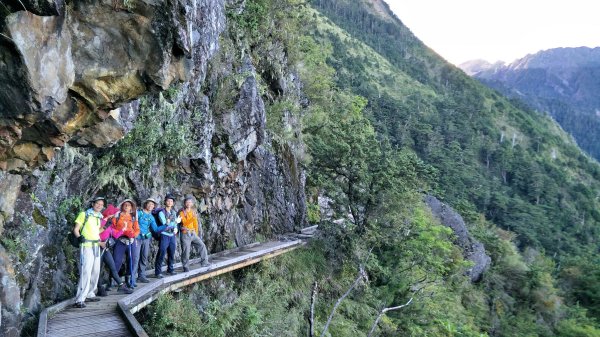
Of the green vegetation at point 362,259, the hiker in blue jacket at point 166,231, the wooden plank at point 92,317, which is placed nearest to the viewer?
the wooden plank at point 92,317

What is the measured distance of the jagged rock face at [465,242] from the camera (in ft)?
96.7

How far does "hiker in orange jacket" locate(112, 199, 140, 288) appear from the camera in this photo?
7570 millimetres

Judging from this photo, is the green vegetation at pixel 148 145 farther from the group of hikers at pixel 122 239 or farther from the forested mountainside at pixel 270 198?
the group of hikers at pixel 122 239

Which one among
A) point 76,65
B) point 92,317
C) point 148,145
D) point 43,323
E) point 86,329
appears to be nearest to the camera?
point 76,65

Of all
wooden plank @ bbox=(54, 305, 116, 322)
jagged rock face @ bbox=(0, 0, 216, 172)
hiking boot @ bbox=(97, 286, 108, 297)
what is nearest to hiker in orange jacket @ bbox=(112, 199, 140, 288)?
hiking boot @ bbox=(97, 286, 108, 297)

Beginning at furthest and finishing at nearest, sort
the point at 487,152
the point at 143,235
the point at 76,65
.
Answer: the point at 487,152 → the point at 143,235 → the point at 76,65

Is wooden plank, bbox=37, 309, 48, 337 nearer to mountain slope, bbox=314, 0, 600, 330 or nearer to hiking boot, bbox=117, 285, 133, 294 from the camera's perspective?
hiking boot, bbox=117, 285, 133, 294

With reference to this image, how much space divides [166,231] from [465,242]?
1006 inches

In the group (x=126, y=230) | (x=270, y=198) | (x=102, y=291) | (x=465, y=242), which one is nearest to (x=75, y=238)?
(x=126, y=230)

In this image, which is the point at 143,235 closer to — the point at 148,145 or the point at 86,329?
the point at 148,145

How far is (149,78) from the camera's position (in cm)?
634

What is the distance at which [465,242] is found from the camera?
29766mm

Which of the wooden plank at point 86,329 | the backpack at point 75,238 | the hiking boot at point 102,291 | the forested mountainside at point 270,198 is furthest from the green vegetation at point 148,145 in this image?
the wooden plank at point 86,329

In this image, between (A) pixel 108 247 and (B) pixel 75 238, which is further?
(A) pixel 108 247
